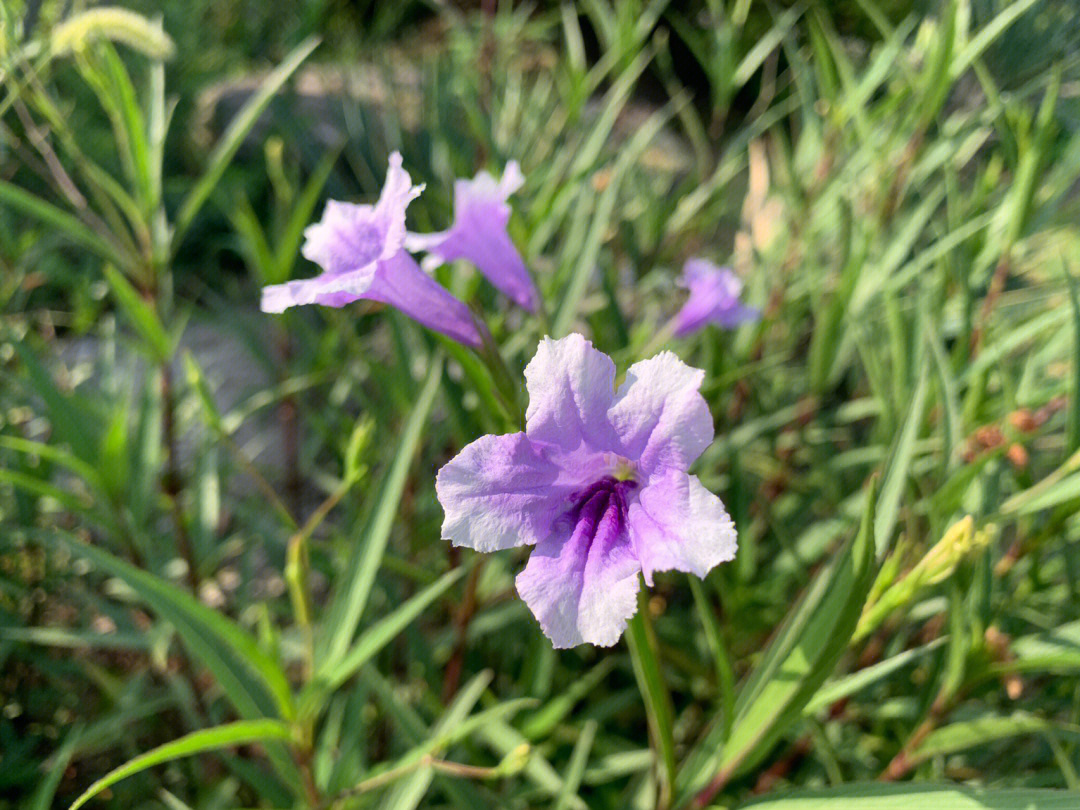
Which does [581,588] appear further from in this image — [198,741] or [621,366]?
[621,366]

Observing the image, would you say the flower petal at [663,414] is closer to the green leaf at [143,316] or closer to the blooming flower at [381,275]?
the blooming flower at [381,275]

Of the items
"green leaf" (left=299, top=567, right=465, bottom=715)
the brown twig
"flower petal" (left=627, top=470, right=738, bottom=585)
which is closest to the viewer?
"flower petal" (left=627, top=470, right=738, bottom=585)

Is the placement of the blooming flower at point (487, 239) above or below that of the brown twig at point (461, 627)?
above

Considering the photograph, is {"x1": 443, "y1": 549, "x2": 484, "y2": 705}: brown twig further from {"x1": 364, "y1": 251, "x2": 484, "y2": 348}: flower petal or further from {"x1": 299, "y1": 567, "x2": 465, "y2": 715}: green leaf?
{"x1": 364, "y1": 251, "x2": 484, "y2": 348}: flower petal

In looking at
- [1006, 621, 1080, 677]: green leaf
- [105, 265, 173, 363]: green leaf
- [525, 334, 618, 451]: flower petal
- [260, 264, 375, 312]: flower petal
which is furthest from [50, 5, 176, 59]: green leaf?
[1006, 621, 1080, 677]: green leaf

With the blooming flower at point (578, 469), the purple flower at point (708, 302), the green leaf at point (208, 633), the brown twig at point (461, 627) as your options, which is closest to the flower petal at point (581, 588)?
the blooming flower at point (578, 469)

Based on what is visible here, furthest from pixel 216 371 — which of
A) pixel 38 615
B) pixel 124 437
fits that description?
pixel 124 437
